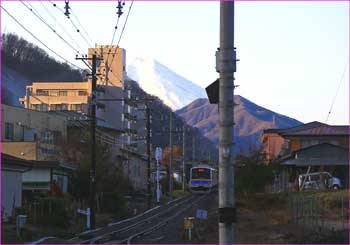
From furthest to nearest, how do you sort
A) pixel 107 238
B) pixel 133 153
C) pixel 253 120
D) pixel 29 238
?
pixel 253 120
pixel 133 153
pixel 107 238
pixel 29 238

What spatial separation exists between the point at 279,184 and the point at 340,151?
14.9 m

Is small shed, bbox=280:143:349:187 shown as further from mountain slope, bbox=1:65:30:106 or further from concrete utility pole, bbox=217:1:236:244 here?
mountain slope, bbox=1:65:30:106

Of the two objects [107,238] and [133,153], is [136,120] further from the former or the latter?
[107,238]

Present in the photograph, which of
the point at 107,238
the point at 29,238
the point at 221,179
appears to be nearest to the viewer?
the point at 221,179

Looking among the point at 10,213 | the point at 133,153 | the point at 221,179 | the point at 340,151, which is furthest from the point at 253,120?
the point at 221,179

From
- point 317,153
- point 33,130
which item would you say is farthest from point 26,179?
point 33,130

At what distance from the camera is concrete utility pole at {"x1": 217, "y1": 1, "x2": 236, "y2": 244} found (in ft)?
37.6

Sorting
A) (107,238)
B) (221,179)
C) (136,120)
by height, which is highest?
(136,120)

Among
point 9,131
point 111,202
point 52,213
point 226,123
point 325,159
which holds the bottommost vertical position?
point 52,213

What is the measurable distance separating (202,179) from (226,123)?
68311 millimetres

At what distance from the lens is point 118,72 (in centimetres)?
11900

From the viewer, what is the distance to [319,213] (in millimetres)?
26844

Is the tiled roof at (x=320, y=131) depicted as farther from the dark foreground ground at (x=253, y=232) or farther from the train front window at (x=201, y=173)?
the dark foreground ground at (x=253, y=232)

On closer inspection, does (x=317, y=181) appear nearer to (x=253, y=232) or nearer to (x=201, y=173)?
(x=253, y=232)
